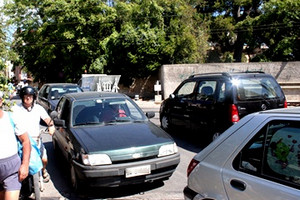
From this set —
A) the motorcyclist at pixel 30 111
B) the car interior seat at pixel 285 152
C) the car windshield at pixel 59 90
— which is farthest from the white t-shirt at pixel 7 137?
the car windshield at pixel 59 90

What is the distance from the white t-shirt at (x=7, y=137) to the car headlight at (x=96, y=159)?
1.16 meters

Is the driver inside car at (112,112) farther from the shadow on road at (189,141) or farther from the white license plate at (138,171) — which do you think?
the shadow on road at (189,141)

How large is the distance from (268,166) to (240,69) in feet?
59.4

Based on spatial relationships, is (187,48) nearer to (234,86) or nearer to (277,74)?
(277,74)

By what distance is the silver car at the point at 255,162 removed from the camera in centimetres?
209

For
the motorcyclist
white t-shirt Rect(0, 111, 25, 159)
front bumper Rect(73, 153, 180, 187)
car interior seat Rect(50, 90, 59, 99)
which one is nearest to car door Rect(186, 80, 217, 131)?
front bumper Rect(73, 153, 180, 187)

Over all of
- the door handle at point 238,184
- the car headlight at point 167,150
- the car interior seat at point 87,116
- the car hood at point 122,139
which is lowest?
the car headlight at point 167,150

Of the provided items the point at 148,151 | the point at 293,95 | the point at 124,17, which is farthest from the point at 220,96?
the point at 124,17

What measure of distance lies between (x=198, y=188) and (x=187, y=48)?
2011 centimetres

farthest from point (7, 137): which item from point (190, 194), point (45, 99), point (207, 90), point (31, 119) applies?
point (45, 99)

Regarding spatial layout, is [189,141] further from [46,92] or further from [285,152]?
[46,92]

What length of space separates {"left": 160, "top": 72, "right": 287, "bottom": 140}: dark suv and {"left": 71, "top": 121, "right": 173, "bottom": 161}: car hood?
2078 mm

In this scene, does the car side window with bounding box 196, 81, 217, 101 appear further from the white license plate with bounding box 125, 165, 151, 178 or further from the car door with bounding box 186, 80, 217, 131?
the white license plate with bounding box 125, 165, 151, 178

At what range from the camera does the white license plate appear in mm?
4043
